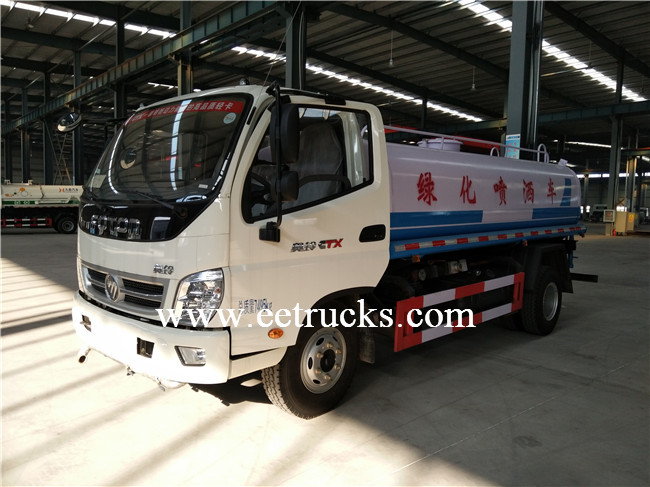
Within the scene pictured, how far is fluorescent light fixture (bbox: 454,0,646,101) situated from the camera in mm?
12991

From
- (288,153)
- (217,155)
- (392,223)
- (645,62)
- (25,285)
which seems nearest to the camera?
(288,153)

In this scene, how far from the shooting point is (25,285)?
7465 millimetres

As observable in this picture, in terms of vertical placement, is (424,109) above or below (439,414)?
above

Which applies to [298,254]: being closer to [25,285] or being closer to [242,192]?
[242,192]

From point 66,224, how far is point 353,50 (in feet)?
39.8

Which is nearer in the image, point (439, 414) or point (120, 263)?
point (120, 263)

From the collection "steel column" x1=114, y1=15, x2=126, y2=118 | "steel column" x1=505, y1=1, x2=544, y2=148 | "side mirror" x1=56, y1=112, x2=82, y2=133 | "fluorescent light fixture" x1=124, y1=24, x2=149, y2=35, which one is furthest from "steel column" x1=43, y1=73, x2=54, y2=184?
"steel column" x1=505, y1=1, x2=544, y2=148

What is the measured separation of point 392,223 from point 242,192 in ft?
4.29

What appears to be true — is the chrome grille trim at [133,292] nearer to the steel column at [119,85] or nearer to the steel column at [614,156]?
the steel column at [119,85]

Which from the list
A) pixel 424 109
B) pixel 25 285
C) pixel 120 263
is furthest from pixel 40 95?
pixel 120 263

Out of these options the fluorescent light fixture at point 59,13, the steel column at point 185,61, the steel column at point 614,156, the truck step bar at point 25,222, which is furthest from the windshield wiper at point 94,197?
the steel column at point 614,156

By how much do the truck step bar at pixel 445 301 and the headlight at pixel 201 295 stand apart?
152 cm

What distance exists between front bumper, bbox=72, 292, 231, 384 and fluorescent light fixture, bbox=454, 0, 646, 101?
12592mm

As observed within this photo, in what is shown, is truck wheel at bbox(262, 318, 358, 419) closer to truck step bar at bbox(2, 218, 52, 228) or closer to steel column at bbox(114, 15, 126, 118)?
steel column at bbox(114, 15, 126, 118)
